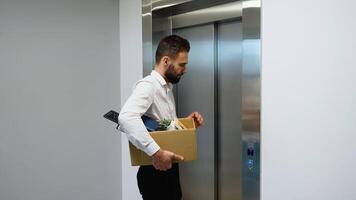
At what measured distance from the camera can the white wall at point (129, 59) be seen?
9.39 feet

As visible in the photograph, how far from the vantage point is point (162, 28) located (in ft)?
9.30

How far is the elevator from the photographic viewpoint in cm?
211

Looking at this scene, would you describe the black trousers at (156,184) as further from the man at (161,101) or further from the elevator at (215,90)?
the elevator at (215,90)

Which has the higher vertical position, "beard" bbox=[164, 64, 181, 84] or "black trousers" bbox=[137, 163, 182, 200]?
"beard" bbox=[164, 64, 181, 84]

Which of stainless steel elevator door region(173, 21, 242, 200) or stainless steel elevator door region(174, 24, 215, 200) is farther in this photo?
stainless steel elevator door region(174, 24, 215, 200)

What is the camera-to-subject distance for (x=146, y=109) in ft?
5.61

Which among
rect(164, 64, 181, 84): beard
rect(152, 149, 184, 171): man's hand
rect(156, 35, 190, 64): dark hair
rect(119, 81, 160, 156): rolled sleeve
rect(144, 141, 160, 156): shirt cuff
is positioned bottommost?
rect(152, 149, 184, 171): man's hand
